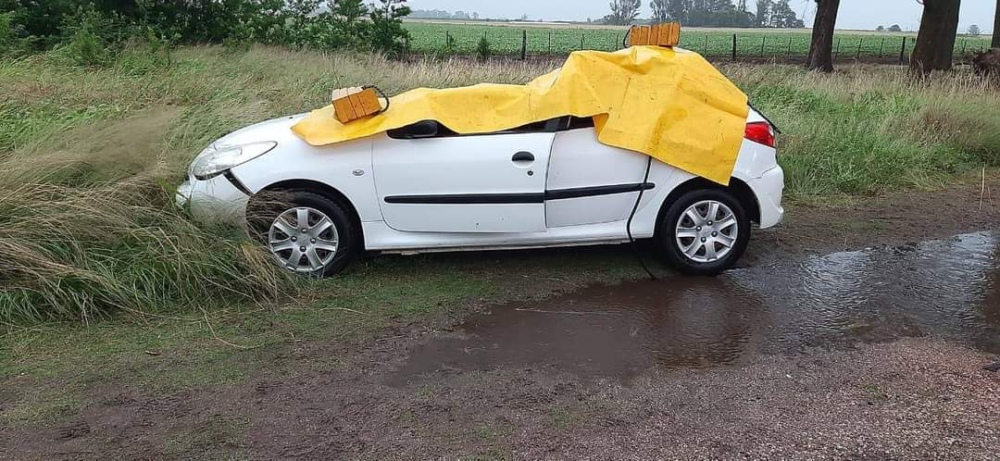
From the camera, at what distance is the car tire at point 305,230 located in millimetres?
5363

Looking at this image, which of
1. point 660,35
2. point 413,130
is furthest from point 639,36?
point 413,130

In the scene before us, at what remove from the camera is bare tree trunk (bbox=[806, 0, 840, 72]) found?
77.1 feet

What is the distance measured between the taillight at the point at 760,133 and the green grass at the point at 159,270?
128 cm

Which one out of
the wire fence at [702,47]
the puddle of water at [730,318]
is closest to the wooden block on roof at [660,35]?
the puddle of water at [730,318]

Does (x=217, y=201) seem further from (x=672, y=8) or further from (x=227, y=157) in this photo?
(x=672, y=8)

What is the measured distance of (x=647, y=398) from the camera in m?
3.86

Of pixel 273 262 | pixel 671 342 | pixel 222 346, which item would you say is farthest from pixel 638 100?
pixel 222 346

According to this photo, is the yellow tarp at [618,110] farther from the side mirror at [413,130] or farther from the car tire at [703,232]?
the car tire at [703,232]

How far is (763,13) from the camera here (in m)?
123

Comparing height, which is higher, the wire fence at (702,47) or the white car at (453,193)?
the wire fence at (702,47)

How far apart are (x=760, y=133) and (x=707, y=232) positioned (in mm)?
824

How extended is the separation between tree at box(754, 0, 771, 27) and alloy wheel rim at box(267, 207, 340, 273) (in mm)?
125782

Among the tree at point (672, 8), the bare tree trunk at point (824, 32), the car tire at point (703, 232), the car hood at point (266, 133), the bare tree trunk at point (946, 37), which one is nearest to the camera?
the car hood at point (266, 133)

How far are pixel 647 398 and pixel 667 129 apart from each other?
2323mm
